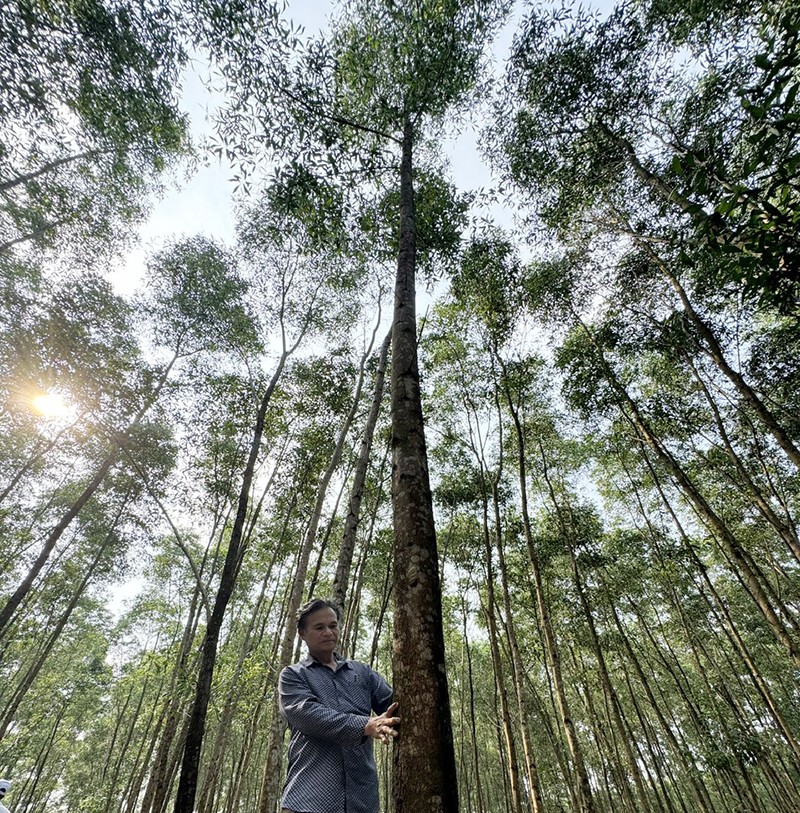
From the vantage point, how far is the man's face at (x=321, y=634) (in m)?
2.34

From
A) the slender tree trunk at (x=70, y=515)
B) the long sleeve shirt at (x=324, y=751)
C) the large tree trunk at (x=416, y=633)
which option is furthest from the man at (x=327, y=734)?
the slender tree trunk at (x=70, y=515)

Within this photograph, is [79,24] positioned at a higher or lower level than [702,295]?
higher

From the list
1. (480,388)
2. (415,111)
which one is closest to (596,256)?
(480,388)

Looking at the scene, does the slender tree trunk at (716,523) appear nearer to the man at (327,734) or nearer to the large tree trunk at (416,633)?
the large tree trunk at (416,633)

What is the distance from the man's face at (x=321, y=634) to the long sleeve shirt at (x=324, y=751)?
14 centimetres

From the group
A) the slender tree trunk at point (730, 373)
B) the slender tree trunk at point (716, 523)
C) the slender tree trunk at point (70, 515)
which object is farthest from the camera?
the slender tree trunk at point (70, 515)

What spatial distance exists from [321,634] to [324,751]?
1.79 feet

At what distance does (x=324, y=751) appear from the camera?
1.92 metres

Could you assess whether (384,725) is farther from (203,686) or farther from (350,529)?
(203,686)

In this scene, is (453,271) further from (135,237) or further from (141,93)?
(135,237)

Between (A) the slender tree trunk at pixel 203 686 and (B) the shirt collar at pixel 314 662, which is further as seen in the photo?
(A) the slender tree trunk at pixel 203 686

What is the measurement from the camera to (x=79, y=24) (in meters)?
6.81

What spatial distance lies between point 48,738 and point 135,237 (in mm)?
27666

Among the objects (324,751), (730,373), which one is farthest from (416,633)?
(730,373)
